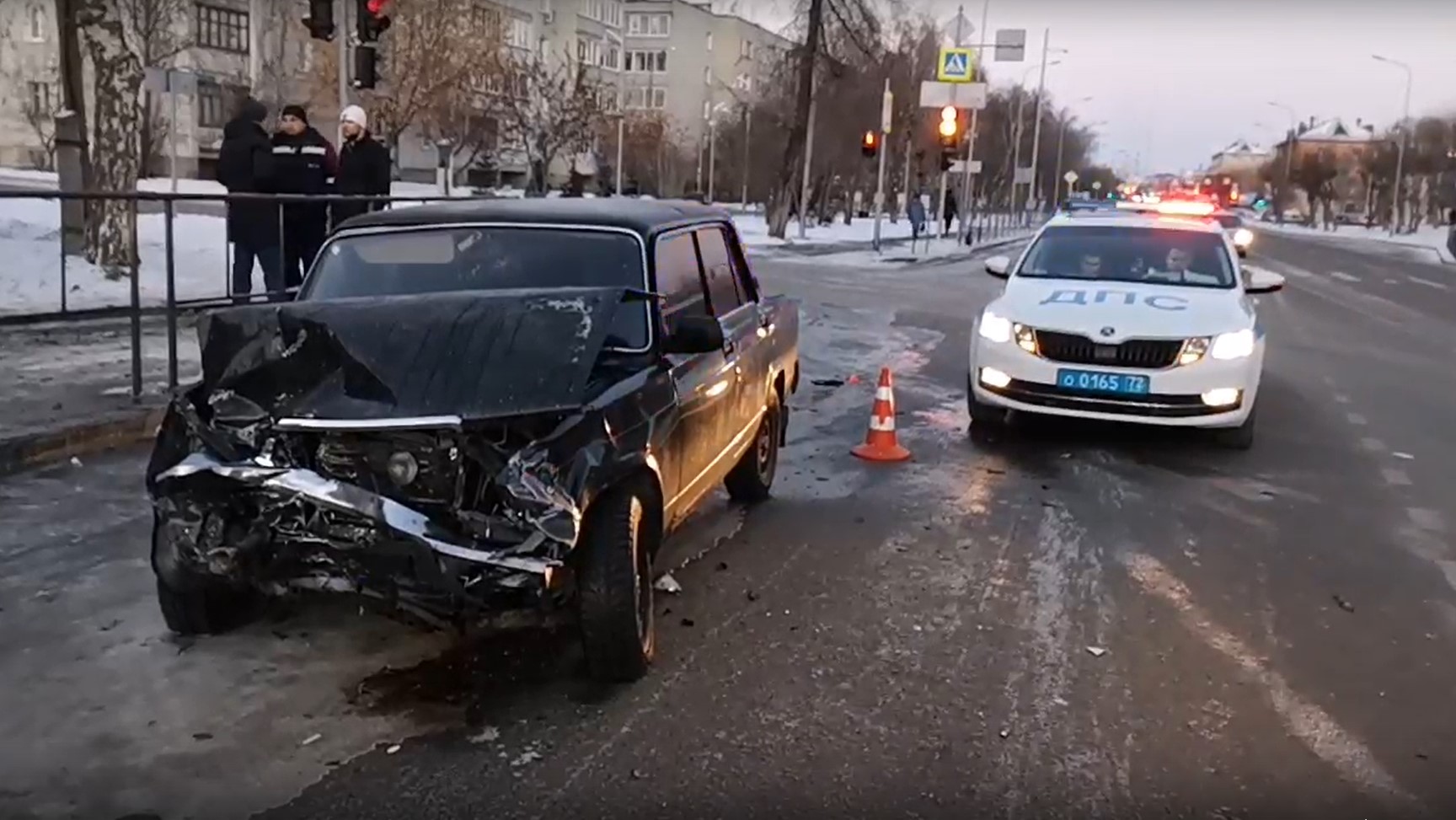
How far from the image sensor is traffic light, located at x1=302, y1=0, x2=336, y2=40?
1432cm

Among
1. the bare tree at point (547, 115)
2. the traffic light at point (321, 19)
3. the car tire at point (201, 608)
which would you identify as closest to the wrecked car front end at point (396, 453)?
the car tire at point (201, 608)

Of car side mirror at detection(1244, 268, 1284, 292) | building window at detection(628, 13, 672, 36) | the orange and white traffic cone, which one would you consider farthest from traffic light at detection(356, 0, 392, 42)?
building window at detection(628, 13, 672, 36)

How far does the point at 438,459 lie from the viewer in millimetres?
4484

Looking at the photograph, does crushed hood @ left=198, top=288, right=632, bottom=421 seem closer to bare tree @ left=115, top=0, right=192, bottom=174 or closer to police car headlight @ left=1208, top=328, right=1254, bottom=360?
police car headlight @ left=1208, top=328, right=1254, bottom=360

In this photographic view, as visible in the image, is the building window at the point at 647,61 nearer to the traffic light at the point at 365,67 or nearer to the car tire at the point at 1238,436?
the traffic light at the point at 365,67

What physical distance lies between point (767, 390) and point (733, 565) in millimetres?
1362

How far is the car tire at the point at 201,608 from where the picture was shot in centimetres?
507

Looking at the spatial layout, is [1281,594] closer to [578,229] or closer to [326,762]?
[578,229]

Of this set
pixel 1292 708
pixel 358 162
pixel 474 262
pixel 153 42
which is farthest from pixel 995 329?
pixel 153 42

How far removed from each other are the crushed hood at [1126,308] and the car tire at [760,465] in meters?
2.43

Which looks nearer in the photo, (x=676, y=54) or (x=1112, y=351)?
(x=1112, y=351)

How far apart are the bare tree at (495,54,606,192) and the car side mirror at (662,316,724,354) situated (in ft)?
119

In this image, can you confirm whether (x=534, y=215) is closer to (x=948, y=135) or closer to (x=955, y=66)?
(x=955, y=66)

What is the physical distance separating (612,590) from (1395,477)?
6.47 meters
